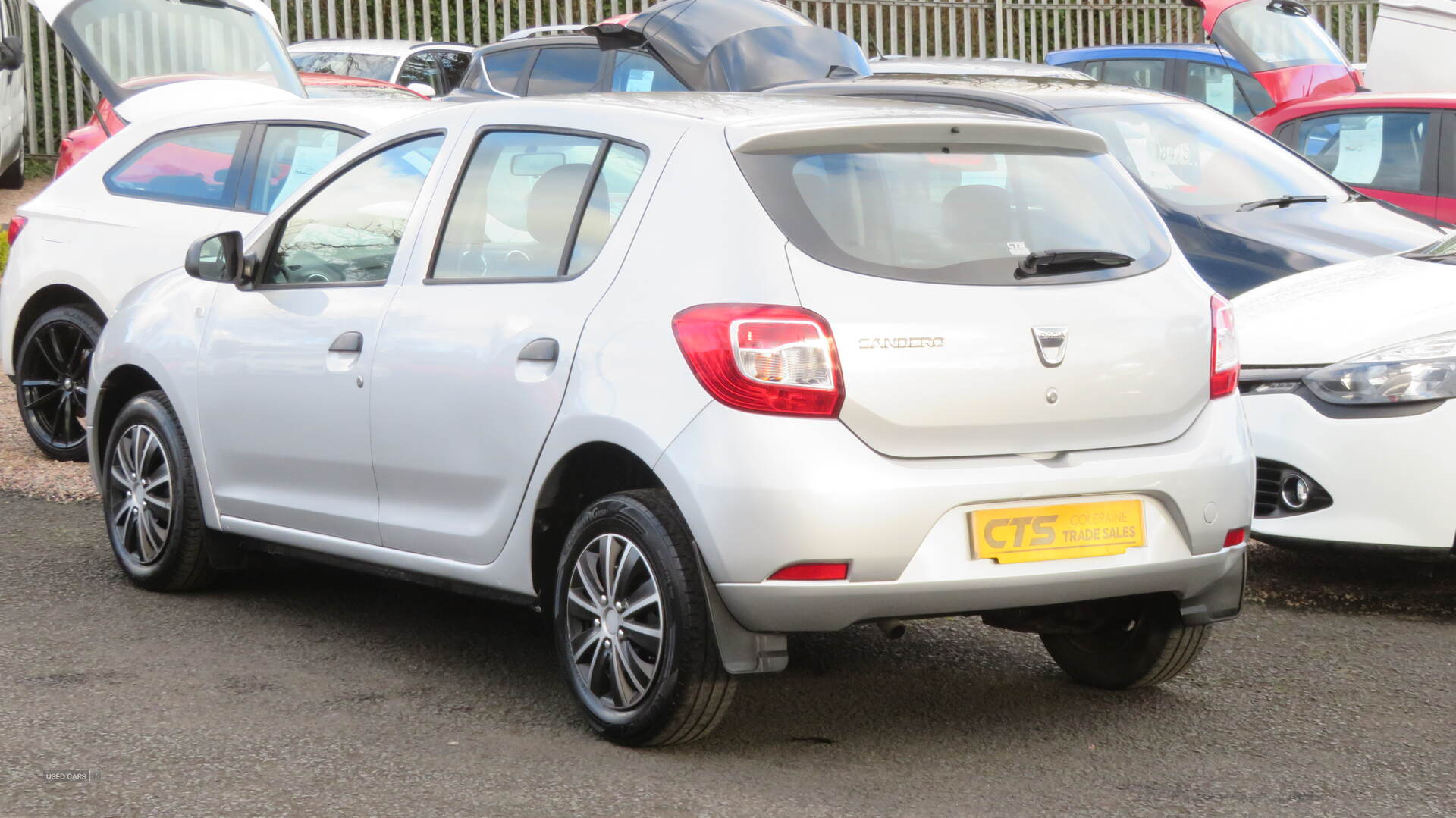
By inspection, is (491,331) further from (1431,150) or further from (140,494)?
(1431,150)

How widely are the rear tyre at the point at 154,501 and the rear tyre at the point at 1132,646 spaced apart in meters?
2.77

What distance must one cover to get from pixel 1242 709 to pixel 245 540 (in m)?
3.13

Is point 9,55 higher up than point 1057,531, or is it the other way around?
point 9,55

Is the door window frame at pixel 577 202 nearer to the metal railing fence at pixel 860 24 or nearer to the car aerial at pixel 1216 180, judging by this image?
the car aerial at pixel 1216 180

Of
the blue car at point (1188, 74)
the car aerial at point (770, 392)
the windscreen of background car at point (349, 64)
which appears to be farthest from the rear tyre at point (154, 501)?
the windscreen of background car at point (349, 64)

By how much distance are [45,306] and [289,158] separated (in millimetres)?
1630

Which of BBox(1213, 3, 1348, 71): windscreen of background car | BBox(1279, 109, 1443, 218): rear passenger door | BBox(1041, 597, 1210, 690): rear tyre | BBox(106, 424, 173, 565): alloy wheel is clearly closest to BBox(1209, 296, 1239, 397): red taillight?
BBox(1041, 597, 1210, 690): rear tyre

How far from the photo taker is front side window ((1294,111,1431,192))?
9.93 metres

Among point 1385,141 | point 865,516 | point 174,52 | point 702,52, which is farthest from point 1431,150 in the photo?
point 174,52

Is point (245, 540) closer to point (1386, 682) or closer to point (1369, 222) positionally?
point (1386, 682)

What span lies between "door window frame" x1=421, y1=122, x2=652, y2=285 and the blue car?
10081 mm

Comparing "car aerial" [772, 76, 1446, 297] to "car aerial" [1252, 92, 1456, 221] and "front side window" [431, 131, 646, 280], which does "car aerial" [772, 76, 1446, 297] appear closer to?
"car aerial" [1252, 92, 1456, 221]

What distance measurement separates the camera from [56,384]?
28.6 feet

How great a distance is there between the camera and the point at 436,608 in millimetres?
5973
